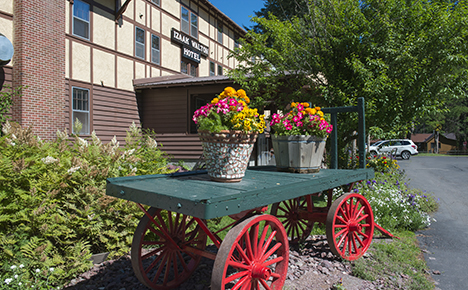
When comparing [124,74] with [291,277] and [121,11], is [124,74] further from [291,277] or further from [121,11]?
[291,277]

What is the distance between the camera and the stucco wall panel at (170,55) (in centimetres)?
1453

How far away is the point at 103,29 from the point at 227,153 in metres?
11.3

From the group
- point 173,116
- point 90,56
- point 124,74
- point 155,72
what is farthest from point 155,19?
point 173,116

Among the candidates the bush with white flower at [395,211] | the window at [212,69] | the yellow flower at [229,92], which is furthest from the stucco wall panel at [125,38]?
the yellow flower at [229,92]

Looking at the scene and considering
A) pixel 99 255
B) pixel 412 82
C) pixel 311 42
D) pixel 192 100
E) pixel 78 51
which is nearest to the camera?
pixel 99 255

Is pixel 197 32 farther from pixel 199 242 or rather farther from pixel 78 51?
pixel 199 242

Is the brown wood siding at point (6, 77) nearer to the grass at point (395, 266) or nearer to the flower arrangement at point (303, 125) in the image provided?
the flower arrangement at point (303, 125)

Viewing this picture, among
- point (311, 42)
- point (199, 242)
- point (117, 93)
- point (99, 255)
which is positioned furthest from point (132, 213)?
point (117, 93)

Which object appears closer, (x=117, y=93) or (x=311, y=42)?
(x=311, y=42)

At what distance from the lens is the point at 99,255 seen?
Result: 3.37 metres

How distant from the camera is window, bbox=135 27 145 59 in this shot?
1318 cm

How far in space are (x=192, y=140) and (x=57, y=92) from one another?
4883 mm

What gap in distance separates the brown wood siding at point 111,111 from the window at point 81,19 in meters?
1.93

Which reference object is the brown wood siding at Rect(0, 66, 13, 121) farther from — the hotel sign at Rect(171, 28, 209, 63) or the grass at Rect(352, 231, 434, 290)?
the grass at Rect(352, 231, 434, 290)
